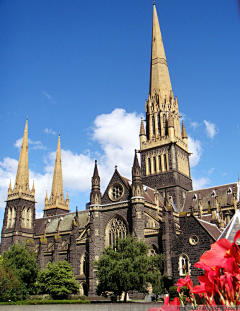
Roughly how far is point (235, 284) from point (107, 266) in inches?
1364

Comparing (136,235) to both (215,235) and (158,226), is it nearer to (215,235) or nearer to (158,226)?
(158,226)

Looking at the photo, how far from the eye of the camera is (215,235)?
118ft

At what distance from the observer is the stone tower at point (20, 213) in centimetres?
6681

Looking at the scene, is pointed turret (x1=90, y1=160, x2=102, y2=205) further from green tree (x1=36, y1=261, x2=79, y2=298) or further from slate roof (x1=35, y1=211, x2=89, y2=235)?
slate roof (x1=35, y1=211, x2=89, y2=235)

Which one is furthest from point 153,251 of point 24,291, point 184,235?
point 24,291

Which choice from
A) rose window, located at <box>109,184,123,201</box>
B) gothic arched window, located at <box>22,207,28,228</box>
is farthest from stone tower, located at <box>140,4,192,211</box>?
gothic arched window, located at <box>22,207,28,228</box>

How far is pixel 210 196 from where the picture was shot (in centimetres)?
5447

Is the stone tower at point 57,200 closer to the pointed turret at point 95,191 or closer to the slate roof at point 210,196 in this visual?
the pointed turret at point 95,191

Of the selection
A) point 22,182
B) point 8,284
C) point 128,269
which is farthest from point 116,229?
point 22,182

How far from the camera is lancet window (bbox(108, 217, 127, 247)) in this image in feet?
149

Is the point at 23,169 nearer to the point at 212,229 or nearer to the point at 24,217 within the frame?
the point at 24,217

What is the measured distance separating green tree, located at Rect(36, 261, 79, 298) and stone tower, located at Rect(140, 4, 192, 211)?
21.0 meters

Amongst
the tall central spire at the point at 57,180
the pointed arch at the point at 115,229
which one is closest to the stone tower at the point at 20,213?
the tall central spire at the point at 57,180

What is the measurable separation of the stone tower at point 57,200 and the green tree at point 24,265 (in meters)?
31.2
